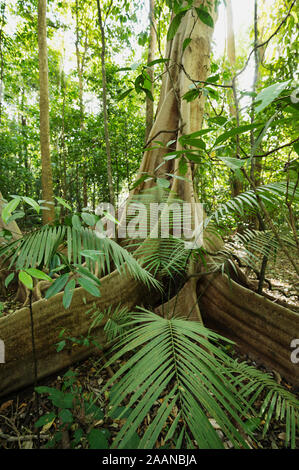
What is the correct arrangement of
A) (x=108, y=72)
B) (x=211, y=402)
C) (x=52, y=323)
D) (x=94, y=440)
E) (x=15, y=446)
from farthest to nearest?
(x=108, y=72) < (x=52, y=323) < (x=15, y=446) < (x=94, y=440) < (x=211, y=402)

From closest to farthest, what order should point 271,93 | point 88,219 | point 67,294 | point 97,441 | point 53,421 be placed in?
point 271,93, point 67,294, point 88,219, point 97,441, point 53,421

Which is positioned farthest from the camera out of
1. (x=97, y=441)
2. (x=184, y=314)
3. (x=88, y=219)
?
(x=184, y=314)

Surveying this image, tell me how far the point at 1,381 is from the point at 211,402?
99 cm

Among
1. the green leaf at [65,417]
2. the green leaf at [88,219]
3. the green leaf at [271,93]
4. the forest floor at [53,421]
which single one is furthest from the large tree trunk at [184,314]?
the green leaf at [271,93]

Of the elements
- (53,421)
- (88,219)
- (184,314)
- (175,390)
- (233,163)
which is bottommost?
(53,421)

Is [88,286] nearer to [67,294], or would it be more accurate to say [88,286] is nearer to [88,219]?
[67,294]

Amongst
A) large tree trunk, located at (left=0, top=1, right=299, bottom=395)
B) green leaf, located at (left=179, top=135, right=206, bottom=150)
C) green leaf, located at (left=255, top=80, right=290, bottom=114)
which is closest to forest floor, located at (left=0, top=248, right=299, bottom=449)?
large tree trunk, located at (left=0, top=1, right=299, bottom=395)

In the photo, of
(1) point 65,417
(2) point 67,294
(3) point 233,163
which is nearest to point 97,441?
(1) point 65,417

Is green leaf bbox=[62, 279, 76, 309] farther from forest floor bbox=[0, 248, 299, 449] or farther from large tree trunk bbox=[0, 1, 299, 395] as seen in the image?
large tree trunk bbox=[0, 1, 299, 395]

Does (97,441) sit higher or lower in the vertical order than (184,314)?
lower

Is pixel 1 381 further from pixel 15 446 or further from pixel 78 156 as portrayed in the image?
pixel 78 156

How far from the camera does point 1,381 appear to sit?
1.00m

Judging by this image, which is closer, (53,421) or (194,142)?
(194,142)
